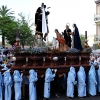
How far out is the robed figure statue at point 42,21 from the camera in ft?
29.8

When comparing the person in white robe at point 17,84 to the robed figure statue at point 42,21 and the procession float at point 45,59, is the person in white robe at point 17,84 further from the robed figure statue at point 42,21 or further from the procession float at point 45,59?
the robed figure statue at point 42,21

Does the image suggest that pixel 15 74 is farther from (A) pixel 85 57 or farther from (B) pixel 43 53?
(A) pixel 85 57

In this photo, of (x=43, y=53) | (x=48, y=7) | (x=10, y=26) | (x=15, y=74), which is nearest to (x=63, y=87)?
(x=43, y=53)

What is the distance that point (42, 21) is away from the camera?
913 centimetres

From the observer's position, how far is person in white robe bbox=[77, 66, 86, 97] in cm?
810

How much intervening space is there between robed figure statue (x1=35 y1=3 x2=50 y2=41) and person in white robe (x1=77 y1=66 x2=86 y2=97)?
7.56 feet

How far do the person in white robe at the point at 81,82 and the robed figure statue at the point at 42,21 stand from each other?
230 centimetres

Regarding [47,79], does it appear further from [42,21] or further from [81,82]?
[42,21]

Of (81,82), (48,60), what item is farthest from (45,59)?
(81,82)

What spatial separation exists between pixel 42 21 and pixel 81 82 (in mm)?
3131

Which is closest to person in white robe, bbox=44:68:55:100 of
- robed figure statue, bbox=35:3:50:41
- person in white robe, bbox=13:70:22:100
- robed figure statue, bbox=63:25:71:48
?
person in white robe, bbox=13:70:22:100

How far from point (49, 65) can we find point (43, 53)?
559mm

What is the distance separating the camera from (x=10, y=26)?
117ft

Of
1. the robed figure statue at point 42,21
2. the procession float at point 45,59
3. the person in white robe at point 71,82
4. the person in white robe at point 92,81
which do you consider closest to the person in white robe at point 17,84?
the procession float at point 45,59
